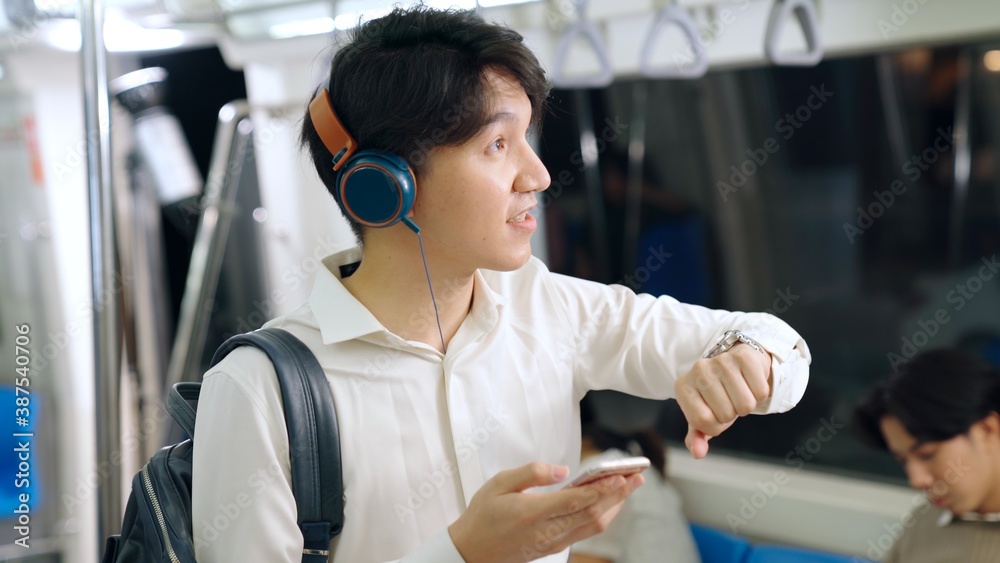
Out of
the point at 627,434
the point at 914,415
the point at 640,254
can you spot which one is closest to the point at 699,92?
the point at 640,254

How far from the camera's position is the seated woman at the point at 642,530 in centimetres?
244

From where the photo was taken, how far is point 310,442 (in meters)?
0.92

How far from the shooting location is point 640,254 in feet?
10.7

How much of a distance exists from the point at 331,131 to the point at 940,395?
154 cm

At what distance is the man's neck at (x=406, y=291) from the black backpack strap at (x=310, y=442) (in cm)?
13

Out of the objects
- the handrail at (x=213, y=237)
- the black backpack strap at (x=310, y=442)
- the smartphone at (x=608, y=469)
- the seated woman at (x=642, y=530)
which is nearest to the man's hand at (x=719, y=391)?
the smartphone at (x=608, y=469)

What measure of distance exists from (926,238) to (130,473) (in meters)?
2.68

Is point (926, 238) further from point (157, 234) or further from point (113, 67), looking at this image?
point (113, 67)

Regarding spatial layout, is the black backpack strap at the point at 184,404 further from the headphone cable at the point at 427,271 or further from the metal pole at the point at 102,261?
the metal pole at the point at 102,261

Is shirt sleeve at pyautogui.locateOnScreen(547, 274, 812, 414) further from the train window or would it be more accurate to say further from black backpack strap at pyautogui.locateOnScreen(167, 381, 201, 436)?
the train window

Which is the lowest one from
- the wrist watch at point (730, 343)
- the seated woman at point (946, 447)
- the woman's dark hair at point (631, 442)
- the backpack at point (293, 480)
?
the woman's dark hair at point (631, 442)

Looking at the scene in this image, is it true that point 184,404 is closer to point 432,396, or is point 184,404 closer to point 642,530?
point 432,396

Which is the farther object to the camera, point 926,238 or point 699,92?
point 699,92

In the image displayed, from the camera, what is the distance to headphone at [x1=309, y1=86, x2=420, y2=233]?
3.06ft
